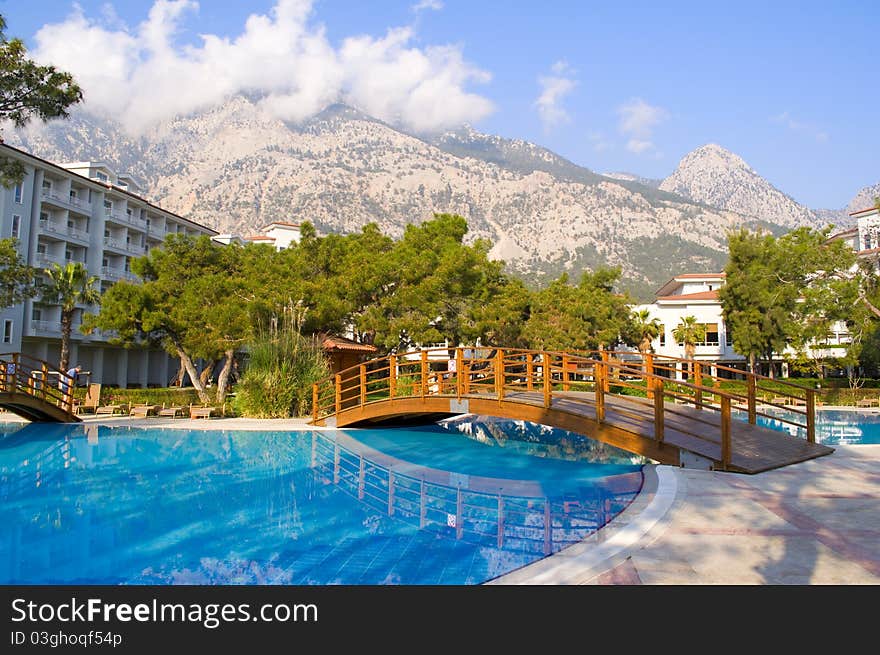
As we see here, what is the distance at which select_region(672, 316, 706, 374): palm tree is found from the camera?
141 feet

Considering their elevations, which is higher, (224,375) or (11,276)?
(11,276)

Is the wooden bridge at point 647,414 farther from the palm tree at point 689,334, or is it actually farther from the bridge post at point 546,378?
the palm tree at point 689,334

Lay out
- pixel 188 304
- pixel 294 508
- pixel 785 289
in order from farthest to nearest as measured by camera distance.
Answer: pixel 785 289, pixel 188 304, pixel 294 508

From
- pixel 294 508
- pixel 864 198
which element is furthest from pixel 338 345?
pixel 864 198

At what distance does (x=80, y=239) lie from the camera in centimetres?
3966

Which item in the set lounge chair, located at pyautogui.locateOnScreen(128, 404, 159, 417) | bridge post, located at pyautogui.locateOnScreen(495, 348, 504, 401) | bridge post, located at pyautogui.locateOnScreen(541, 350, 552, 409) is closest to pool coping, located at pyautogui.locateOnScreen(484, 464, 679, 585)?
bridge post, located at pyautogui.locateOnScreen(541, 350, 552, 409)

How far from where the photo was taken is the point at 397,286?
23.8 metres

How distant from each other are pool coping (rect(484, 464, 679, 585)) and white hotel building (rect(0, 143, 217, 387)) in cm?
3529

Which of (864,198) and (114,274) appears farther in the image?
(864,198)

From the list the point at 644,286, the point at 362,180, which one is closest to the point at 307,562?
the point at 644,286

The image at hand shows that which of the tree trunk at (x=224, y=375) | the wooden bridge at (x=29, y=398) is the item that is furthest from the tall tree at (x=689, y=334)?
the wooden bridge at (x=29, y=398)

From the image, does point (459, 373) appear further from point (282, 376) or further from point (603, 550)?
point (603, 550)

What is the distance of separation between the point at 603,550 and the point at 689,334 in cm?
4122

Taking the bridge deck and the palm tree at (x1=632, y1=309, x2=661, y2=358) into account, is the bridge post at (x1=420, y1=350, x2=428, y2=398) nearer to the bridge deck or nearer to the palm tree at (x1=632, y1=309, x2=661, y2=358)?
the bridge deck
